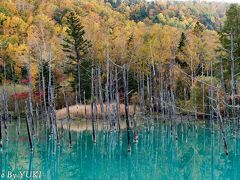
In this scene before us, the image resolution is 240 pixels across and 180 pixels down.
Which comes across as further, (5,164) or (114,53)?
(114,53)

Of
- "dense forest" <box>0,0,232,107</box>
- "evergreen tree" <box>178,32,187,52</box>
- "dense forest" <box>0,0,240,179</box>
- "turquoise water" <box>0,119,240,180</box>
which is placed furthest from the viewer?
"evergreen tree" <box>178,32,187,52</box>

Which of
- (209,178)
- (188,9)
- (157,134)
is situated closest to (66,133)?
(157,134)

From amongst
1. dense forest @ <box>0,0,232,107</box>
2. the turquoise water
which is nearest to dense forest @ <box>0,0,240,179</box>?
the turquoise water

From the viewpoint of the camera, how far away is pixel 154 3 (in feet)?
344

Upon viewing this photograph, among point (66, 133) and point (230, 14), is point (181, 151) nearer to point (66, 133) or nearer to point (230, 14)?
point (66, 133)

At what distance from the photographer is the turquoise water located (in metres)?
18.2

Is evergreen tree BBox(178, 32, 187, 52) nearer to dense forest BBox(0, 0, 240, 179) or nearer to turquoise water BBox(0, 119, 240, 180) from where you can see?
dense forest BBox(0, 0, 240, 179)

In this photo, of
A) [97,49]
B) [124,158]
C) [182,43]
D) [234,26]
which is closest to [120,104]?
[97,49]

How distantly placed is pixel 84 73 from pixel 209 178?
97.8 feet

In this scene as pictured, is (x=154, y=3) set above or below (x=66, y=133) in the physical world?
above

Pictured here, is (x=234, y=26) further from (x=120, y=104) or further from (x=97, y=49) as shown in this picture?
(x=97, y=49)

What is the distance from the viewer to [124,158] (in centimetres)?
2177

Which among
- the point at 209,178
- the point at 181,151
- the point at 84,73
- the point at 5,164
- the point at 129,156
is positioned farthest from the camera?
the point at 84,73

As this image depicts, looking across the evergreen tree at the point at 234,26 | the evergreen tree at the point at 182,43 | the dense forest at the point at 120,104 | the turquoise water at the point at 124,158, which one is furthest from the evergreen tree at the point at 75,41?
the evergreen tree at the point at 234,26
